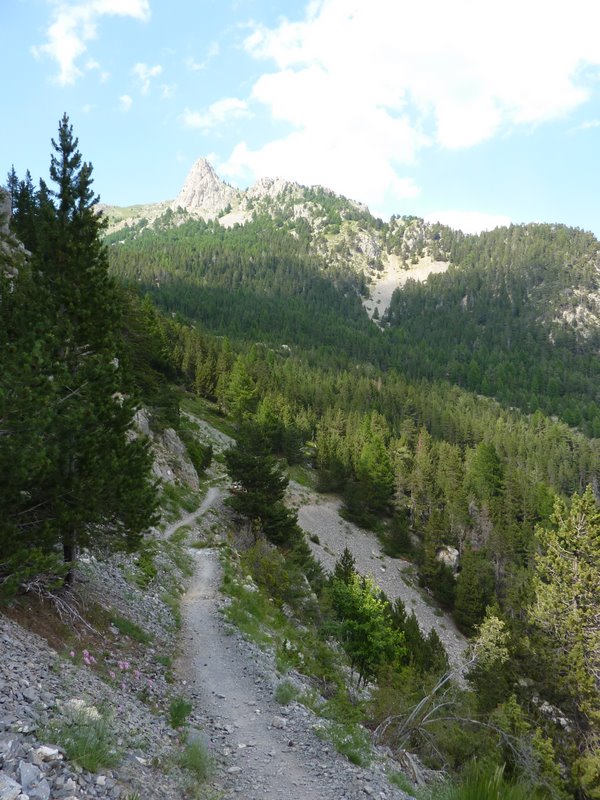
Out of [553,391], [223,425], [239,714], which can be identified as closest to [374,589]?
[239,714]

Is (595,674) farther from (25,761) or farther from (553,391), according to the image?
(553,391)

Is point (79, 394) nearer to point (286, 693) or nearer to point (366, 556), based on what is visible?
point (286, 693)

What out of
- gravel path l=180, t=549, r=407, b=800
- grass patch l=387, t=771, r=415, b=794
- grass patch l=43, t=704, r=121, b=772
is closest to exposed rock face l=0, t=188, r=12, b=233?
gravel path l=180, t=549, r=407, b=800

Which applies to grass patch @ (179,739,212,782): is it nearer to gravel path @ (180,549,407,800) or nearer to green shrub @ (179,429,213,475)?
gravel path @ (180,549,407,800)

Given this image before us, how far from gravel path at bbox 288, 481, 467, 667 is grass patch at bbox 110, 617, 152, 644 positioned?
3206cm

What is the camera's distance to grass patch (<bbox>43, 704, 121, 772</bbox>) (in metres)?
6.41

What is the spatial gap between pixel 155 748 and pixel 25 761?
12.0ft

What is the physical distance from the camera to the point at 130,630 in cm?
1427

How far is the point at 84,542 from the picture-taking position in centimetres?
1215

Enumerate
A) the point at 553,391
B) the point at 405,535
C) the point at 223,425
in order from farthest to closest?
the point at 553,391
the point at 223,425
the point at 405,535

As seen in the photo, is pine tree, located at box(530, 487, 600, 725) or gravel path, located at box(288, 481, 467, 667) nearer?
pine tree, located at box(530, 487, 600, 725)

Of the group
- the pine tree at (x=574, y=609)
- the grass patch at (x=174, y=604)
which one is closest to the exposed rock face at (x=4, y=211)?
the grass patch at (x=174, y=604)

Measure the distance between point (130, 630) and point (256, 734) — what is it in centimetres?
536

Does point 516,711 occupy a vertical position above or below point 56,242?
below
